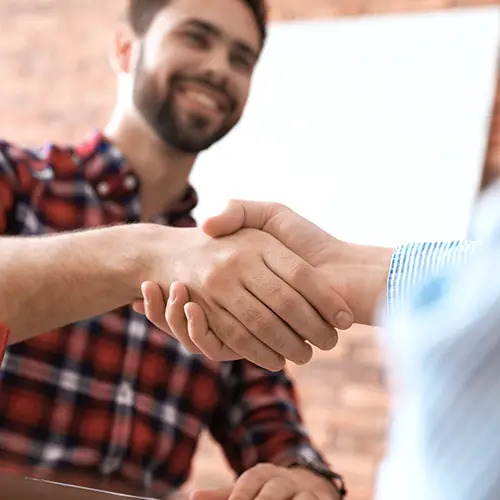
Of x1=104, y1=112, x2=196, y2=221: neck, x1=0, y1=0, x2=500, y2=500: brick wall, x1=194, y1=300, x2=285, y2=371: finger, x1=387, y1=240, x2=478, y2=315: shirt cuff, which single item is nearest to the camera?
x1=387, y1=240, x2=478, y2=315: shirt cuff

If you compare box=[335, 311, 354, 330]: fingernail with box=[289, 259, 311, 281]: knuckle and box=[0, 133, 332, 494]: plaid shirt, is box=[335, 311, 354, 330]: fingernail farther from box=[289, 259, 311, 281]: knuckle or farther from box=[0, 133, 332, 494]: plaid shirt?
box=[0, 133, 332, 494]: plaid shirt

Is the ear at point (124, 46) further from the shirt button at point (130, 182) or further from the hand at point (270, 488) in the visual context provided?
the hand at point (270, 488)

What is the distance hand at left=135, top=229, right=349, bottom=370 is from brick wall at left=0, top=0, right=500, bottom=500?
108cm

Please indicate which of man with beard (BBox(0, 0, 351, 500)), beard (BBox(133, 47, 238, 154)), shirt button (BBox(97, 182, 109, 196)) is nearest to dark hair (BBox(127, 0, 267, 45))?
man with beard (BBox(0, 0, 351, 500))

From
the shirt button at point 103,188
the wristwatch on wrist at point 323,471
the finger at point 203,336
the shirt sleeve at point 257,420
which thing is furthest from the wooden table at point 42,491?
the shirt button at point 103,188

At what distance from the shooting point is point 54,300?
29.9 inches

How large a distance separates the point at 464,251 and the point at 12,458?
0.76 metres

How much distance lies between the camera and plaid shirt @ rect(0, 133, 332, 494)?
1.03 metres

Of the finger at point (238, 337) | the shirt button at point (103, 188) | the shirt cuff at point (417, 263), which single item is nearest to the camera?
the shirt cuff at point (417, 263)

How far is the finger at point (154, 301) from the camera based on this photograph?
0.74 metres

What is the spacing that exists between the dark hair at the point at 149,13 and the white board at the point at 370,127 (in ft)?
1.86

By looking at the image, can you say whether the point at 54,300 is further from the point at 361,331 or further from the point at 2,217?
the point at 361,331

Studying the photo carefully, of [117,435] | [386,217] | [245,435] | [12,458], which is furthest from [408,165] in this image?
[12,458]

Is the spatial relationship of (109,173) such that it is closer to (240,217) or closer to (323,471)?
(240,217)
